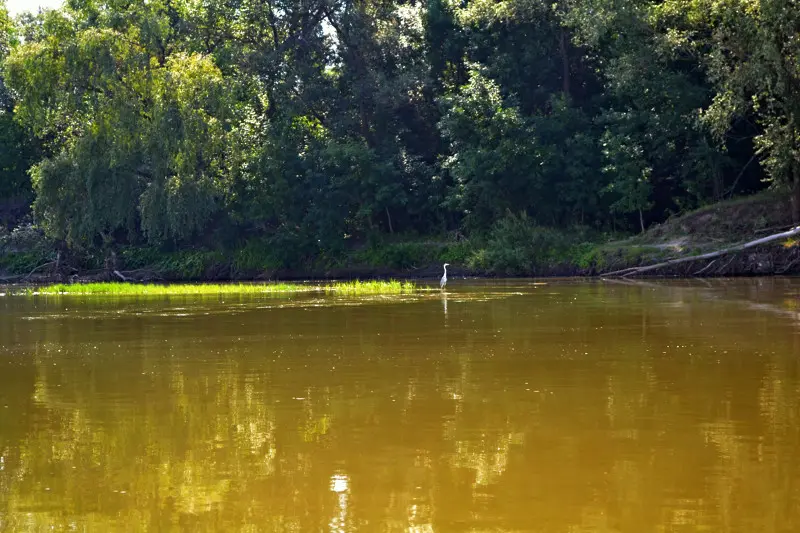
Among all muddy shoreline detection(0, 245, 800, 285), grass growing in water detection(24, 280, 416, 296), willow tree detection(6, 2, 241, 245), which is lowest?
grass growing in water detection(24, 280, 416, 296)

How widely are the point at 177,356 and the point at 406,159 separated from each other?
3699 cm

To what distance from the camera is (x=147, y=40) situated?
47.6m

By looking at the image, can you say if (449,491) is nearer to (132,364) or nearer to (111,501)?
(111,501)

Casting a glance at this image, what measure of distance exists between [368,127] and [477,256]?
505 inches

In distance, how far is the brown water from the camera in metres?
5.74

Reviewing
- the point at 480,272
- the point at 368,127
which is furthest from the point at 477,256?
the point at 368,127

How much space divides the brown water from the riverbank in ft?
71.7

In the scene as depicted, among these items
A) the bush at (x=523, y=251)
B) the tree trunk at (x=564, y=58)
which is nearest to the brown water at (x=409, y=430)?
the bush at (x=523, y=251)

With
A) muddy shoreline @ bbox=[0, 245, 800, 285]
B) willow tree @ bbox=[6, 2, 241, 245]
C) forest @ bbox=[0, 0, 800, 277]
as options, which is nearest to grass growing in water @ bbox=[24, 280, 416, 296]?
muddy shoreline @ bbox=[0, 245, 800, 285]

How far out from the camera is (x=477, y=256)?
4209 cm

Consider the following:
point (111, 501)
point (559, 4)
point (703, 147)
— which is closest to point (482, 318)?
point (111, 501)

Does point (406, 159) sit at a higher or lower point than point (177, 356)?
higher

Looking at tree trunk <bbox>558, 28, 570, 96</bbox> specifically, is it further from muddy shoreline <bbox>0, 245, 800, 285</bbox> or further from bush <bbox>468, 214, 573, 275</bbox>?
muddy shoreline <bbox>0, 245, 800, 285</bbox>

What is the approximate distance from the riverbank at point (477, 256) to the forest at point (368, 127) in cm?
22
